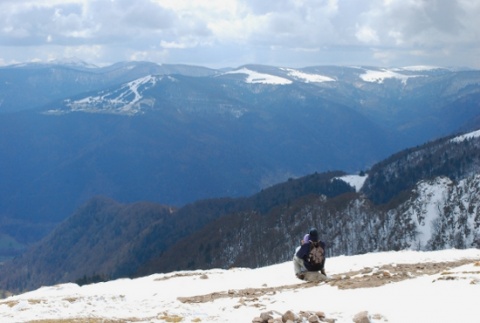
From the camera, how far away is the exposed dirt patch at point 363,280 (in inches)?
944

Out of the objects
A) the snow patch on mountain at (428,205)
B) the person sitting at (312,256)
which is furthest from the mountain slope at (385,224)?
the person sitting at (312,256)

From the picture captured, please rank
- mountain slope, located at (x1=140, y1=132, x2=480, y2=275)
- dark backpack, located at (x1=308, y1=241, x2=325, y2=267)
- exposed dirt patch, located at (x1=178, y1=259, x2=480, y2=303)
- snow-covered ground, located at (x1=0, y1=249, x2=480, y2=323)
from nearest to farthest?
snow-covered ground, located at (x1=0, y1=249, x2=480, y2=323) < exposed dirt patch, located at (x1=178, y1=259, x2=480, y2=303) < dark backpack, located at (x1=308, y1=241, x2=325, y2=267) < mountain slope, located at (x1=140, y1=132, x2=480, y2=275)

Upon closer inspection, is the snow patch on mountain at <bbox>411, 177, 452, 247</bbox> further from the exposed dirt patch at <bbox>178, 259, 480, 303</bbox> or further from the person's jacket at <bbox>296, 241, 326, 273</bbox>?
the person's jacket at <bbox>296, 241, 326, 273</bbox>

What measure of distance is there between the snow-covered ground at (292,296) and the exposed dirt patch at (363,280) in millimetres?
43

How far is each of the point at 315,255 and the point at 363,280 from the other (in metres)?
4.63

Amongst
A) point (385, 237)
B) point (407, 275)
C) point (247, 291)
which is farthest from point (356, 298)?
point (385, 237)

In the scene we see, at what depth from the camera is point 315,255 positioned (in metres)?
29.1

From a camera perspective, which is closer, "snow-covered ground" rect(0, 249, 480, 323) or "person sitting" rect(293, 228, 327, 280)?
"snow-covered ground" rect(0, 249, 480, 323)

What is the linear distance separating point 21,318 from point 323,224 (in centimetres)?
15808

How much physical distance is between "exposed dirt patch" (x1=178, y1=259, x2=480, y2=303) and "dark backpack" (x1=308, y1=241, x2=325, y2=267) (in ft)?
4.23

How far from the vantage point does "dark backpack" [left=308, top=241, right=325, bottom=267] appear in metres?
29.1

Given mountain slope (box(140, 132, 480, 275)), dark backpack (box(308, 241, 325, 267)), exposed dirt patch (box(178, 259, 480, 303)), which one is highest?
dark backpack (box(308, 241, 325, 267))

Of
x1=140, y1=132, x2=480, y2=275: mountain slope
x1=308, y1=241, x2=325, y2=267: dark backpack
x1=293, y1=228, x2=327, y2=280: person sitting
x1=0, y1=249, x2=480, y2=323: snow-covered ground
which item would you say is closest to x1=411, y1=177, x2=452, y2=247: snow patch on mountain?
x1=140, y1=132, x2=480, y2=275: mountain slope

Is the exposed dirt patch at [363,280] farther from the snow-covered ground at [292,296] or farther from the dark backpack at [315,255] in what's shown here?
the dark backpack at [315,255]
